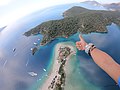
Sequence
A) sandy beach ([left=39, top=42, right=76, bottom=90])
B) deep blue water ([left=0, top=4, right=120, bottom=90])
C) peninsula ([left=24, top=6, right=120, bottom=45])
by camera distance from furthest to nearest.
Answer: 1. peninsula ([left=24, top=6, right=120, bottom=45])
2. deep blue water ([left=0, top=4, right=120, bottom=90])
3. sandy beach ([left=39, top=42, right=76, bottom=90])

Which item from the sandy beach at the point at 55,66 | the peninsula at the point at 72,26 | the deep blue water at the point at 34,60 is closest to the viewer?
the sandy beach at the point at 55,66

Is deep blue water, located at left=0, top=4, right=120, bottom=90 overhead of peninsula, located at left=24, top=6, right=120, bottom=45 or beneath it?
overhead

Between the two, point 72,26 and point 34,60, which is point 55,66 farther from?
point 72,26

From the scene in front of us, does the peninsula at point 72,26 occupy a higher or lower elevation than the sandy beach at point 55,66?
lower

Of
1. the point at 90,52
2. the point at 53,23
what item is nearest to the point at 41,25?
the point at 53,23

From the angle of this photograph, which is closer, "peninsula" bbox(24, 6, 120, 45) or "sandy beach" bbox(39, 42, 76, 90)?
"sandy beach" bbox(39, 42, 76, 90)

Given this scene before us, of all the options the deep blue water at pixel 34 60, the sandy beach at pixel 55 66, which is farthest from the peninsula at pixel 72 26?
the sandy beach at pixel 55 66

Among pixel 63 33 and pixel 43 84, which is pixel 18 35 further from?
pixel 43 84

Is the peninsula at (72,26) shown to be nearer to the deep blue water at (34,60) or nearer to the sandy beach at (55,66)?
the deep blue water at (34,60)

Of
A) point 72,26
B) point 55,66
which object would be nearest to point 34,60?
point 55,66

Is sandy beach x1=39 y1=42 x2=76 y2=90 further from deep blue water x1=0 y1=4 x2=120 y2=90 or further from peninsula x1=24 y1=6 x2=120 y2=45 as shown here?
peninsula x1=24 y1=6 x2=120 y2=45

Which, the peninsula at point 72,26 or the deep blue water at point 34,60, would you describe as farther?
the peninsula at point 72,26

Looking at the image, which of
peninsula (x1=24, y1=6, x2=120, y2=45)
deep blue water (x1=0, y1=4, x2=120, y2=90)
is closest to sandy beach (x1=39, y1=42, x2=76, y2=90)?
deep blue water (x1=0, y1=4, x2=120, y2=90)
